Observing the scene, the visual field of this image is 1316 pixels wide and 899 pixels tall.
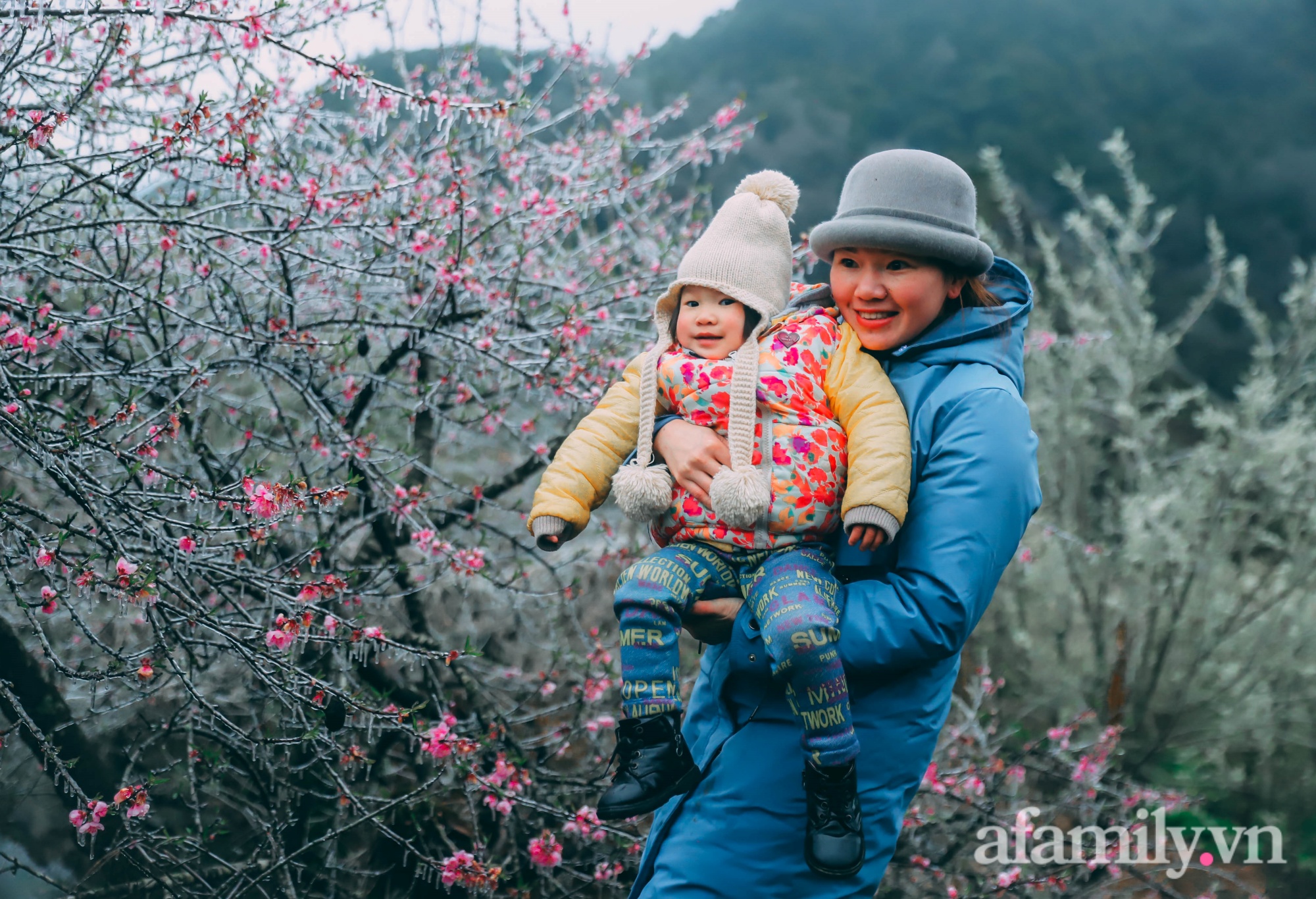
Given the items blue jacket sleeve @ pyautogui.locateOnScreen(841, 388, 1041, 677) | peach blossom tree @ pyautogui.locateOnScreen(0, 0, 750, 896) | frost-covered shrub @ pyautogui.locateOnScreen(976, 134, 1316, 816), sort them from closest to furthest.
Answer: blue jacket sleeve @ pyautogui.locateOnScreen(841, 388, 1041, 677) → peach blossom tree @ pyautogui.locateOnScreen(0, 0, 750, 896) → frost-covered shrub @ pyautogui.locateOnScreen(976, 134, 1316, 816)

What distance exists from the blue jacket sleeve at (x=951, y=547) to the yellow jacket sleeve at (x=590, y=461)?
47 cm

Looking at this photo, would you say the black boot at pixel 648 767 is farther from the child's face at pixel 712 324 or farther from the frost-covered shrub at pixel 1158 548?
the frost-covered shrub at pixel 1158 548

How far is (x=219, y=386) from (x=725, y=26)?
8027mm

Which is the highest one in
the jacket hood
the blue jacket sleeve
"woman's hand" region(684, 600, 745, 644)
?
the jacket hood

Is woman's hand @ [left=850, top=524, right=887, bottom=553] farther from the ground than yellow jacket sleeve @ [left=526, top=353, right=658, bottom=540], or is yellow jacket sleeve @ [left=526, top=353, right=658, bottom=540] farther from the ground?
yellow jacket sleeve @ [left=526, top=353, right=658, bottom=540]

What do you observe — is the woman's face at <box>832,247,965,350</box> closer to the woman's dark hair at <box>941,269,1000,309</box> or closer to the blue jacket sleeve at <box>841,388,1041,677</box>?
the woman's dark hair at <box>941,269,1000,309</box>

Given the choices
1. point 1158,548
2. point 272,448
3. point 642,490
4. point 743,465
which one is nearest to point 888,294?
point 743,465

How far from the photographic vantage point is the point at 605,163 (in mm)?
3734

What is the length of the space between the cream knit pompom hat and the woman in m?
0.05

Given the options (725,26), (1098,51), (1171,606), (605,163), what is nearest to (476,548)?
(605,163)

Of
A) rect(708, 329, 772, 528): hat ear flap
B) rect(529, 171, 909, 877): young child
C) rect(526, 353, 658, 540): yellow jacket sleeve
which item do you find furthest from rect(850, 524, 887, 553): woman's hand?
rect(526, 353, 658, 540): yellow jacket sleeve

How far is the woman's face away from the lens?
61.2 inches

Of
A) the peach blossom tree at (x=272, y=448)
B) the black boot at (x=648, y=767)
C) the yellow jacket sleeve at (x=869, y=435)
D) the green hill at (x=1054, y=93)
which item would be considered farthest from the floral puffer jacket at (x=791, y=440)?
the green hill at (x=1054, y=93)

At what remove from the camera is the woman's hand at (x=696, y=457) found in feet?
4.98
